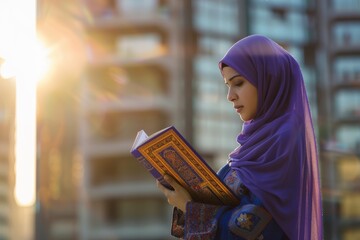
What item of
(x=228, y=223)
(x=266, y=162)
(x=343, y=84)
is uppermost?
(x=343, y=84)

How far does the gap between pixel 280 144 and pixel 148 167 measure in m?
0.33

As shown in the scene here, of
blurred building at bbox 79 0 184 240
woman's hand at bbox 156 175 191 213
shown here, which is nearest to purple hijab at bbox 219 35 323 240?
woman's hand at bbox 156 175 191 213

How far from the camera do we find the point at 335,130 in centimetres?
3641

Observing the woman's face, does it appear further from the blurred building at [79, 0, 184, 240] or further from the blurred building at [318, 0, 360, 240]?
the blurred building at [318, 0, 360, 240]

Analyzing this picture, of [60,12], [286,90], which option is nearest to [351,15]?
[60,12]

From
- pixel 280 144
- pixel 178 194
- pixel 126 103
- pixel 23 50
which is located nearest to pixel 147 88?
pixel 126 103

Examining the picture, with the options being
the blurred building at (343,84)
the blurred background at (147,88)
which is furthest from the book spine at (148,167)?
the blurred building at (343,84)

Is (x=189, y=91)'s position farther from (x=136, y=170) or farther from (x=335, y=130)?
(x=335, y=130)

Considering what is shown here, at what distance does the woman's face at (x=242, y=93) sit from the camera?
202 cm

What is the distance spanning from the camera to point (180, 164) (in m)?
1.97

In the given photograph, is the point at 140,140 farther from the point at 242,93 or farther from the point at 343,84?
the point at 343,84

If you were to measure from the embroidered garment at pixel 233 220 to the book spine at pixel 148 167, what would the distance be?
10cm

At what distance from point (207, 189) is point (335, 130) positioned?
3505 cm

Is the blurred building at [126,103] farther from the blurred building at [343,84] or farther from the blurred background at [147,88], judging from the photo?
the blurred building at [343,84]
